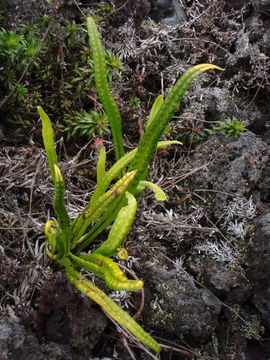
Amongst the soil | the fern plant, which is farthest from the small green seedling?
the fern plant

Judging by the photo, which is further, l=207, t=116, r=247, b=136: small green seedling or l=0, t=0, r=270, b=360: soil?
l=207, t=116, r=247, b=136: small green seedling

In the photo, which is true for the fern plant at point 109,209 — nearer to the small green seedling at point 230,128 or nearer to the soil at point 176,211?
the soil at point 176,211

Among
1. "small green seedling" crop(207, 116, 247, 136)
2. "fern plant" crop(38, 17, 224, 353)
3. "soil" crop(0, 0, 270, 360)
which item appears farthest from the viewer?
"small green seedling" crop(207, 116, 247, 136)

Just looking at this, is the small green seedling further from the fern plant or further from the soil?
the fern plant

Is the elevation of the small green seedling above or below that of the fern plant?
below

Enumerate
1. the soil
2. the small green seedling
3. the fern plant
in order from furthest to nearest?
the small green seedling
the soil
the fern plant

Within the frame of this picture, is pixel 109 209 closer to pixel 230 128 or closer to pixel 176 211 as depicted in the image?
pixel 176 211

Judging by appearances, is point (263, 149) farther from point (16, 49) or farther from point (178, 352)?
point (16, 49)
